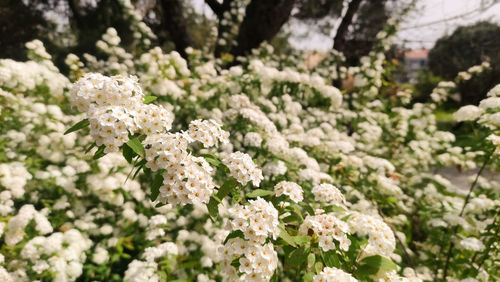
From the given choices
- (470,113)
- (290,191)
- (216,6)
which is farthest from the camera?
(216,6)

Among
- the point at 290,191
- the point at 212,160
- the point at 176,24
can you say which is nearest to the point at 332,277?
the point at 290,191

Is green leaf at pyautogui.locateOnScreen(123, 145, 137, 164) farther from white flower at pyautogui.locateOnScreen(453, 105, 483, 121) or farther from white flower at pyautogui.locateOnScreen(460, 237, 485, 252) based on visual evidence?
white flower at pyautogui.locateOnScreen(453, 105, 483, 121)

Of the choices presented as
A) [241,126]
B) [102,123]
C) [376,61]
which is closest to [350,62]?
[376,61]

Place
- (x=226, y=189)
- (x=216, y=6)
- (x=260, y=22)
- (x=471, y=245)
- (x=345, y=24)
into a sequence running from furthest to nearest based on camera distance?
(x=216, y=6)
(x=345, y=24)
(x=260, y=22)
(x=471, y=245)
(x=226, y=189)

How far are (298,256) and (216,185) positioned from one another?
1.96 feet

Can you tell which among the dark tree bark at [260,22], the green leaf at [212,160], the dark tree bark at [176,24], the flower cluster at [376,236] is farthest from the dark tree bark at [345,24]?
the green leaf at [212,160]

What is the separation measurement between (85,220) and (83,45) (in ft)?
39.3

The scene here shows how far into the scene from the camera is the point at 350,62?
8891 millimetres

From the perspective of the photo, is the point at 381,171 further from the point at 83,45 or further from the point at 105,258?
the point at 83,45

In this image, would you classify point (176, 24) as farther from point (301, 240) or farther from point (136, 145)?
point (301, 240)

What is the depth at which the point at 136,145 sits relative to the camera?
139cm

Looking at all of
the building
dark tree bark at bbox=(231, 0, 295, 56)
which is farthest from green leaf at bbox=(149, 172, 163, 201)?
the building

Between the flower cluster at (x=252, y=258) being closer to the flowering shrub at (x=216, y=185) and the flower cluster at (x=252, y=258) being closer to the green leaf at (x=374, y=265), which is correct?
the flowering shrub at (x=216, y=185)

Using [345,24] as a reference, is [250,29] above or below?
below
